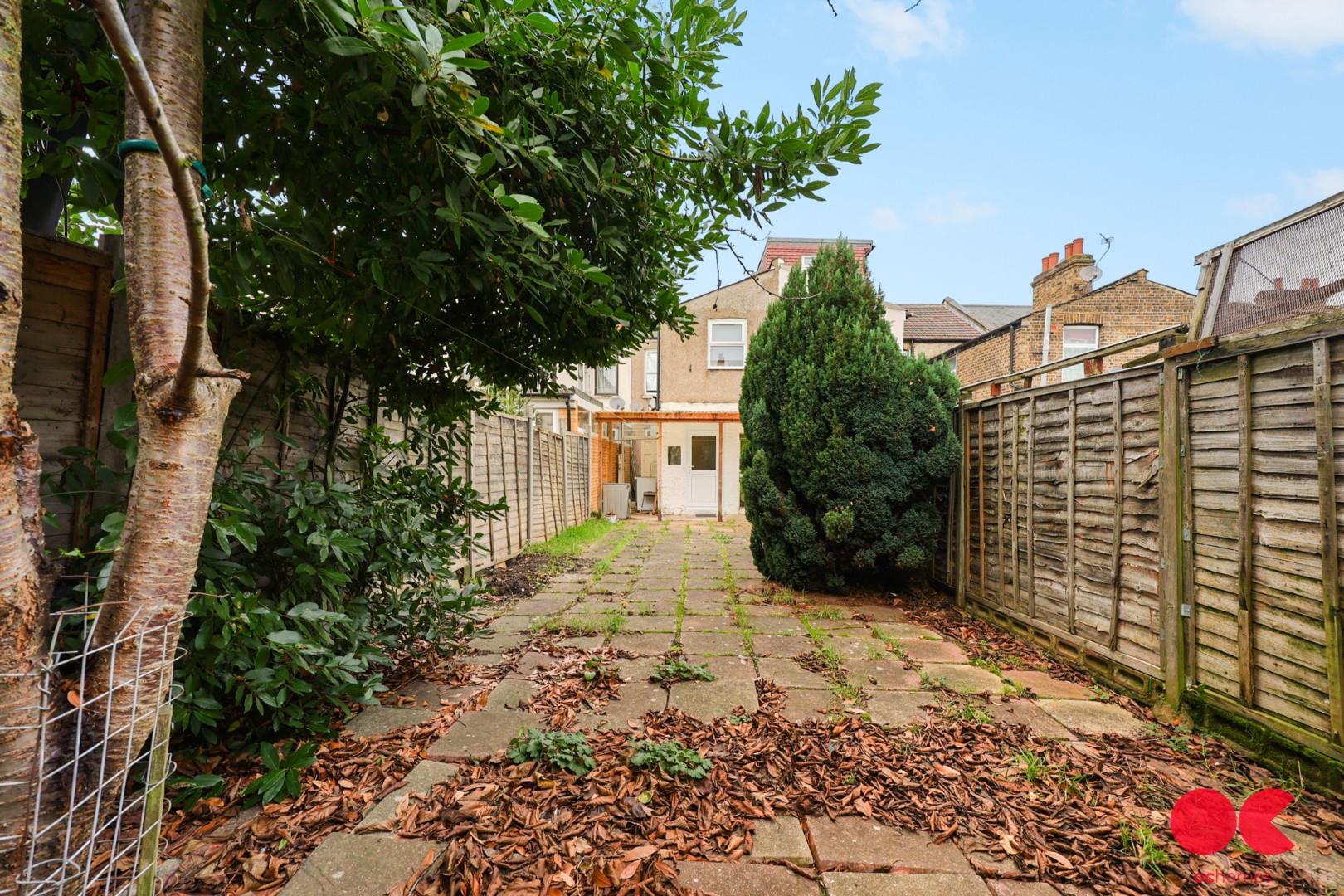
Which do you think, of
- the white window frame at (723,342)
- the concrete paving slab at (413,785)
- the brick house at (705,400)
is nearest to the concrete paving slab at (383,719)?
the concrete paving slab at (413,785)

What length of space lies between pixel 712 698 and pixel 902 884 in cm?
139

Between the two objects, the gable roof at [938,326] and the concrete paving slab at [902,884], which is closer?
the concrete paving slab at [902,884]

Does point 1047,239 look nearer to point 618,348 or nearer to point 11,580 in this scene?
point 618,348

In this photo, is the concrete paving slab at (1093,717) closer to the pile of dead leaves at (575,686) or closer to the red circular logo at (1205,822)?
the red circular logo at (1205,822)

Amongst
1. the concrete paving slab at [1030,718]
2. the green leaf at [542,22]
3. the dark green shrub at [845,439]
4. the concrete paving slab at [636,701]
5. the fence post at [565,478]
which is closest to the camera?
the green leaf at [542,22]

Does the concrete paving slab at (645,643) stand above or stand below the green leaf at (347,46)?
below

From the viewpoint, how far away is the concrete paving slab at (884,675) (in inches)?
124

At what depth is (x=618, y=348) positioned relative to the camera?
321 cm

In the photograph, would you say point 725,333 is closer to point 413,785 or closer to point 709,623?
point 709,623

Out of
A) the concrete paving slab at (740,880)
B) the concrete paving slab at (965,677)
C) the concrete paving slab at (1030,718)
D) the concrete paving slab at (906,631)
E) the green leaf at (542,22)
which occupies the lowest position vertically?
the concrete paving slab at (906,631)

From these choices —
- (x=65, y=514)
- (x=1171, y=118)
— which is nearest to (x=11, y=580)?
(x=65, y=514)

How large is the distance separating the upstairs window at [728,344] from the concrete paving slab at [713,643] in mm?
9972

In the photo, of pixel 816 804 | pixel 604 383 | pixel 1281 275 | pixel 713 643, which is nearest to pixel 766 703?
pixel 816 804

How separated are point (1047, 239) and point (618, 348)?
45.9ft
